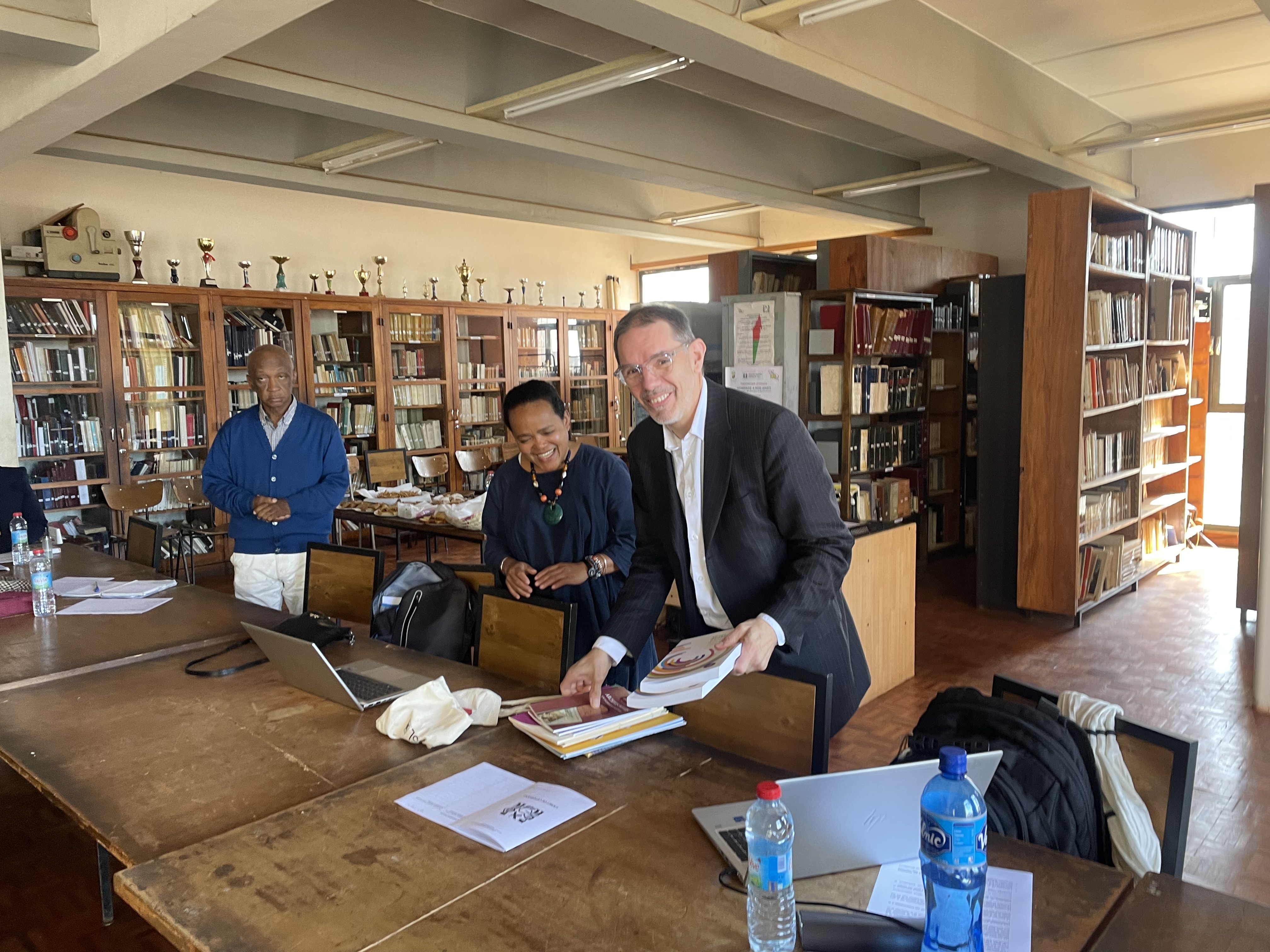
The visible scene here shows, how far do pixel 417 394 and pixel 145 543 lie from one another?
15.5 feet

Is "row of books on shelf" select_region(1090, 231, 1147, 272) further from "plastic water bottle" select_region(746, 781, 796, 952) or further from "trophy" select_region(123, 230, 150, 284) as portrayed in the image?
"trophy" select_region(123, 230, 150, 284)

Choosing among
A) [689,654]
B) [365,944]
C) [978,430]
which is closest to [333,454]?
[689,654]

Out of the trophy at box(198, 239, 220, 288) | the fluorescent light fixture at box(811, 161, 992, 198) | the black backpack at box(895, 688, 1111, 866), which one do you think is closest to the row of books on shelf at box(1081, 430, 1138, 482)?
the fluorescent light fixture at box(811, 161, 992, 198)

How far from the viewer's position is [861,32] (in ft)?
17.4

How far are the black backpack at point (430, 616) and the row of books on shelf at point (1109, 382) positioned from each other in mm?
4207

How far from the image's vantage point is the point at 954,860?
117 cm

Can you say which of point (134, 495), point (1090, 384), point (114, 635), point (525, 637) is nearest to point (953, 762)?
point (525, 637)

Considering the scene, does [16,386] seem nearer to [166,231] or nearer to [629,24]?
[166,231]

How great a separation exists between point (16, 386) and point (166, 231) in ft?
6.48

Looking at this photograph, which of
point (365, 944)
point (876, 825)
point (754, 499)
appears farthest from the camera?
point (754, 499)

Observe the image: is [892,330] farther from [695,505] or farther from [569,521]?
[695,505]

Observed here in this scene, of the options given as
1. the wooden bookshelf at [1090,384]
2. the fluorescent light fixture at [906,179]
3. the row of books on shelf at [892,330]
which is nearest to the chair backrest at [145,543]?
the row of books on shelf at [892,330]

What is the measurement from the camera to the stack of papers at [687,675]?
1.68 m

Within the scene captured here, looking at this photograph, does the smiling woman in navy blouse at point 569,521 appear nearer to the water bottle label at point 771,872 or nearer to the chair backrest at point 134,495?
the water bottle label at point 771,872
